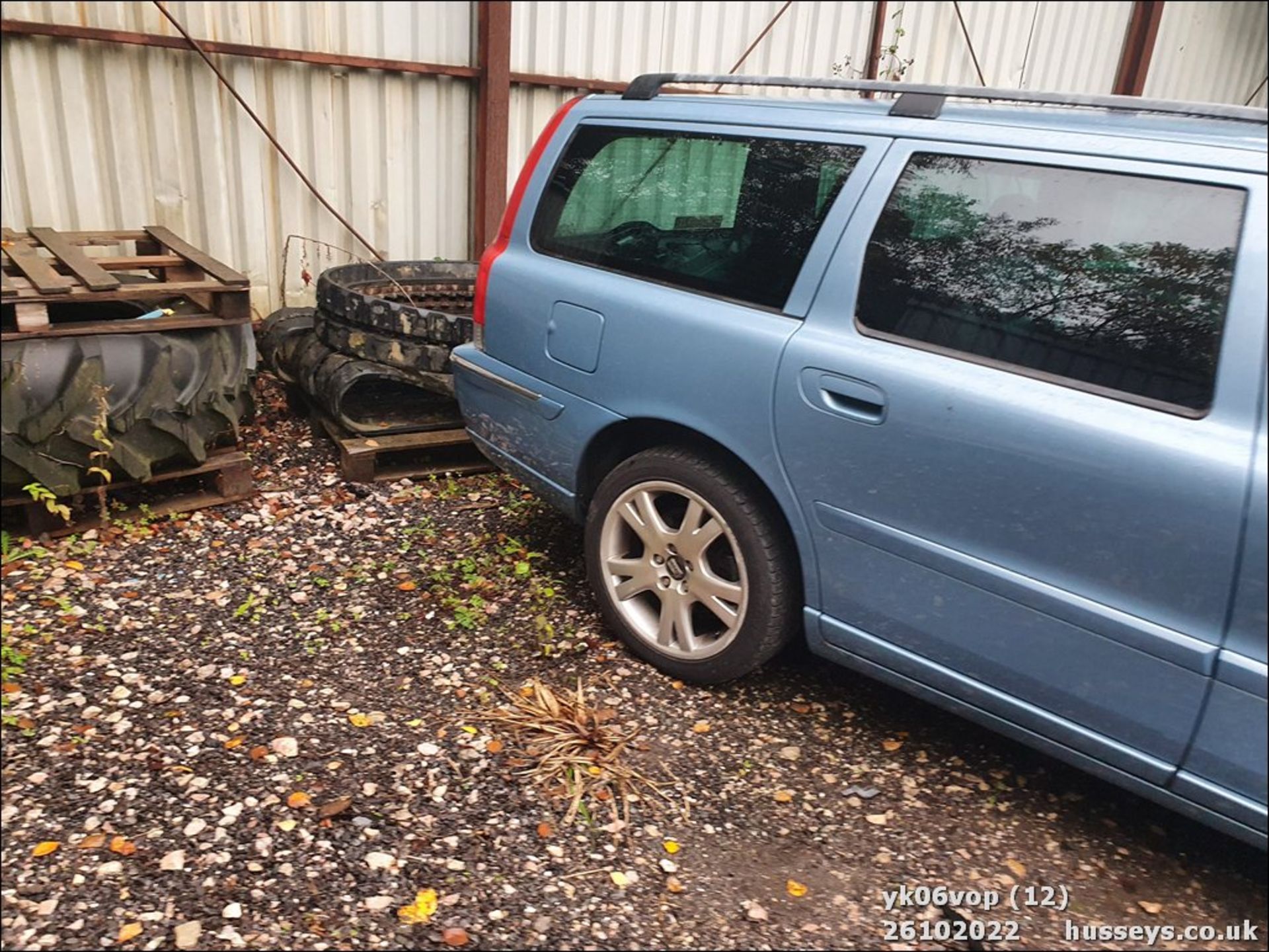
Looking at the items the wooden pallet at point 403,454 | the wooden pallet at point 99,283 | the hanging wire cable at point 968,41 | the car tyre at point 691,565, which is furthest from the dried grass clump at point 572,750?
the hanging wire cable at point 968,41

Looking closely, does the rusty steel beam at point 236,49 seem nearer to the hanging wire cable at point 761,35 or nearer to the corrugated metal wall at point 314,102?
the corrugated metal wall at point 314,102

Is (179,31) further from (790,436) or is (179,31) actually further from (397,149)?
(790,436)

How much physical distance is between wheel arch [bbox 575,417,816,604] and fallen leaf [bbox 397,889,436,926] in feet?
4.30

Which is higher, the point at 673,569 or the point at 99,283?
the point at 99,283

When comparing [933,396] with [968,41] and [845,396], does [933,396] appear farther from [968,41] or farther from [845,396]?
[968,41]

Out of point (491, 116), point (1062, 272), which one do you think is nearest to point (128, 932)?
point (1062, 272)

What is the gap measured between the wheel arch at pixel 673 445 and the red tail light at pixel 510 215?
0.70 metres

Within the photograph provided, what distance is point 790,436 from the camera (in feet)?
9.04

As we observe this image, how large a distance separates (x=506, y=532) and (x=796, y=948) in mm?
2330

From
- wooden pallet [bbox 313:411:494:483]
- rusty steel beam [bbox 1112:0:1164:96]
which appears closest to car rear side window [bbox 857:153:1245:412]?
wooden pallet [bbox 313:411:494:483]

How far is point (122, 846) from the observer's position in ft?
8.03

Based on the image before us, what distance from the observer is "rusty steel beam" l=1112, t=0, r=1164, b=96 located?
8656mm

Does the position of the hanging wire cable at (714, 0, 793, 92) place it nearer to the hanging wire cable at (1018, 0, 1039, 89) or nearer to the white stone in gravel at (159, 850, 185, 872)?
the hanging wire cable at (1018, 0, 1039, 89)

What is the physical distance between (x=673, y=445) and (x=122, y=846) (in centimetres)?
190
